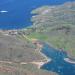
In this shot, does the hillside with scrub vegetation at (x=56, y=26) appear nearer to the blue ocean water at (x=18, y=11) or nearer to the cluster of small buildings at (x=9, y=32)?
the blue ocean water at (x=18, y=11)

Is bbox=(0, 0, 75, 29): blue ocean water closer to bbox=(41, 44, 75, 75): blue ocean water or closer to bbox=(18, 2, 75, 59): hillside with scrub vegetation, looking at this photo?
bbox=(18, 2, 75, 59): hillside with scrub vegetation

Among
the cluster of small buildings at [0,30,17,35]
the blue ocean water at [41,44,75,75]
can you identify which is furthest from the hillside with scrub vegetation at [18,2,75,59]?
the cluster of small buildings at [0,30,17,35]

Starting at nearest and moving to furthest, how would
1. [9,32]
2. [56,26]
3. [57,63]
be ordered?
[57,63], [9,32], [56,26]

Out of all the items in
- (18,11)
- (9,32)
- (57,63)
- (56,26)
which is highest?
(18,11)

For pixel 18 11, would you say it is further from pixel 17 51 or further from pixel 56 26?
pixel 17 51

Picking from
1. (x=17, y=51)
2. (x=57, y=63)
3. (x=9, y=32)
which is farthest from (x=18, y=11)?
(x=57, y=63)

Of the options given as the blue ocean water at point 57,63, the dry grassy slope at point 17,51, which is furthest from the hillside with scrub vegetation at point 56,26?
the dry grassy slope at point 17,51
